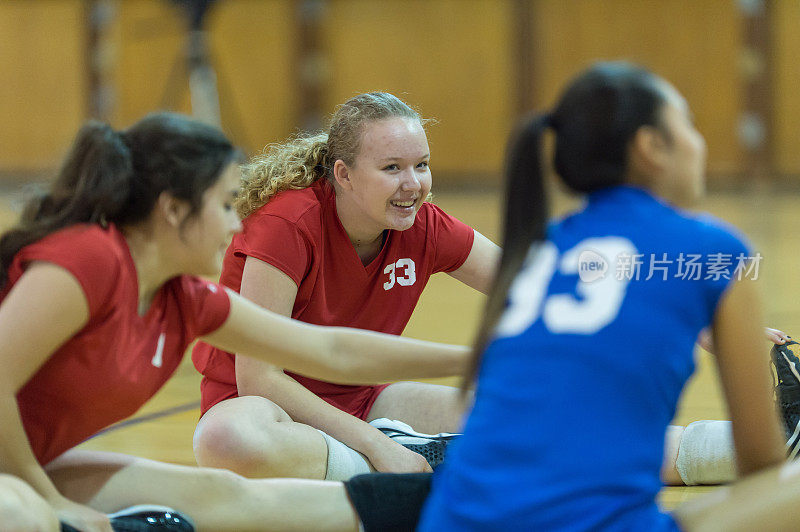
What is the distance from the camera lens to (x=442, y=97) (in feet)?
28.4

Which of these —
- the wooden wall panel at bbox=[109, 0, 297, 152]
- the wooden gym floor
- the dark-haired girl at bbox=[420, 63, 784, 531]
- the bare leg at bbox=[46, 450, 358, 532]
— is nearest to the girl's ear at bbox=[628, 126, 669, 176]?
the dark-haired girl at bbox=[420, 63, 784, 531]

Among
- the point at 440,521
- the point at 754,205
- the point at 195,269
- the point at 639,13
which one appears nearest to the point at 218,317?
the point at 195,269

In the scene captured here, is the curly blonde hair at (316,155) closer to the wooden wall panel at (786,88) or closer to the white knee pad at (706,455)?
the white knee pad at (706,455)

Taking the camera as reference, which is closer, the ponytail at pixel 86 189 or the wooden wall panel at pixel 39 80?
the ponytail at pixel 86 189

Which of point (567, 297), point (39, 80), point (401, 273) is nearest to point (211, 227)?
point (567, 297)

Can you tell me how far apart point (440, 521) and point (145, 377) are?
0.49 meters

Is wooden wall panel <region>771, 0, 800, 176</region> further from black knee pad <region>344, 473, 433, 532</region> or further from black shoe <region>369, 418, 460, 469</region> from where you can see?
black knee pad <region>344, 473, 433, 532</region>

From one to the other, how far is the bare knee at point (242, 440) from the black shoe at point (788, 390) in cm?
86

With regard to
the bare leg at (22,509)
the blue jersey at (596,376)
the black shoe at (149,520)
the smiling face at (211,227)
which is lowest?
the black shoe at (149,520)

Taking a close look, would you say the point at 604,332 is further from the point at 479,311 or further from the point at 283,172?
the point at 479,311

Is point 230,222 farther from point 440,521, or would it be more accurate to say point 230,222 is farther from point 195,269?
point 440,521

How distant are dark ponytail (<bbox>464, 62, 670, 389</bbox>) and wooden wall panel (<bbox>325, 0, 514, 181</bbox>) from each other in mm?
7326

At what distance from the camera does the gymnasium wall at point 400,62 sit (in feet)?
26.5

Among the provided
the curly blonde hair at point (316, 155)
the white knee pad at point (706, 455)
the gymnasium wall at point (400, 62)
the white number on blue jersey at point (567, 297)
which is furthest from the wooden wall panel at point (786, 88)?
the white number on blue jersey at point (567, 297)
